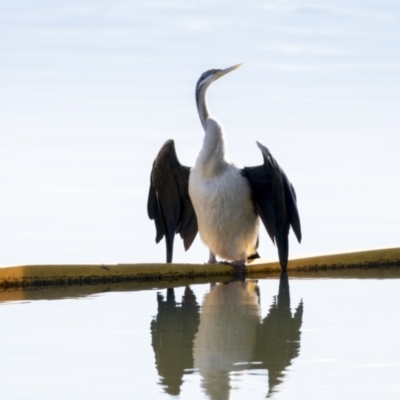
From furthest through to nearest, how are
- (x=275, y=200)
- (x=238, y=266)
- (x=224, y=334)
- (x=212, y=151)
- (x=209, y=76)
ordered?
(x=209, y=76), (x=238, y=266), (x=212, y=151), (x=275, y=200), (x=224, y=334)

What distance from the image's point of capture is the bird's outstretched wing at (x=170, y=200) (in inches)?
384

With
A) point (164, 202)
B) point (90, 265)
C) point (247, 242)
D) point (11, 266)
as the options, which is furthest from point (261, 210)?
point (11, 266)

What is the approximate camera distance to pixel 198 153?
9.34 meters

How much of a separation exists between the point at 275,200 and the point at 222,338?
269 centimetres

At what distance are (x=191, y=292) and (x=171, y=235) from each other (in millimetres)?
1553

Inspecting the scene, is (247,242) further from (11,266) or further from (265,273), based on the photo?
(11,266)

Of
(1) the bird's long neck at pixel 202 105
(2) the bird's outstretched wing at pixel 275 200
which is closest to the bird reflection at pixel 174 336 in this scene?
(2) the bird's outstretched wing at pixel 275 200

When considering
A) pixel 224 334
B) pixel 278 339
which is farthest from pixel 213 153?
pixel 278 339

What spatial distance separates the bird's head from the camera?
9.94m

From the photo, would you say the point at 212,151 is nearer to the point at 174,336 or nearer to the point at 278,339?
the point at 174,336

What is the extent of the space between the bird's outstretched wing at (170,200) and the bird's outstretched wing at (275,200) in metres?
0.69

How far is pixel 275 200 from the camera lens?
30.1ft

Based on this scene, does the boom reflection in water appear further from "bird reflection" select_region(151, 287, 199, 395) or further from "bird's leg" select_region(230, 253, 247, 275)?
"bird's leg" select_region(230, 253, 247, 275)

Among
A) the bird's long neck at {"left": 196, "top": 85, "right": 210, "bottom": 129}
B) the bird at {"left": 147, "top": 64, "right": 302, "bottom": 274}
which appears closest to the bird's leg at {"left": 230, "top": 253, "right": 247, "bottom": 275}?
the bird at {"left": 147, "top": 64, "right": 302, "bottom": 274}
